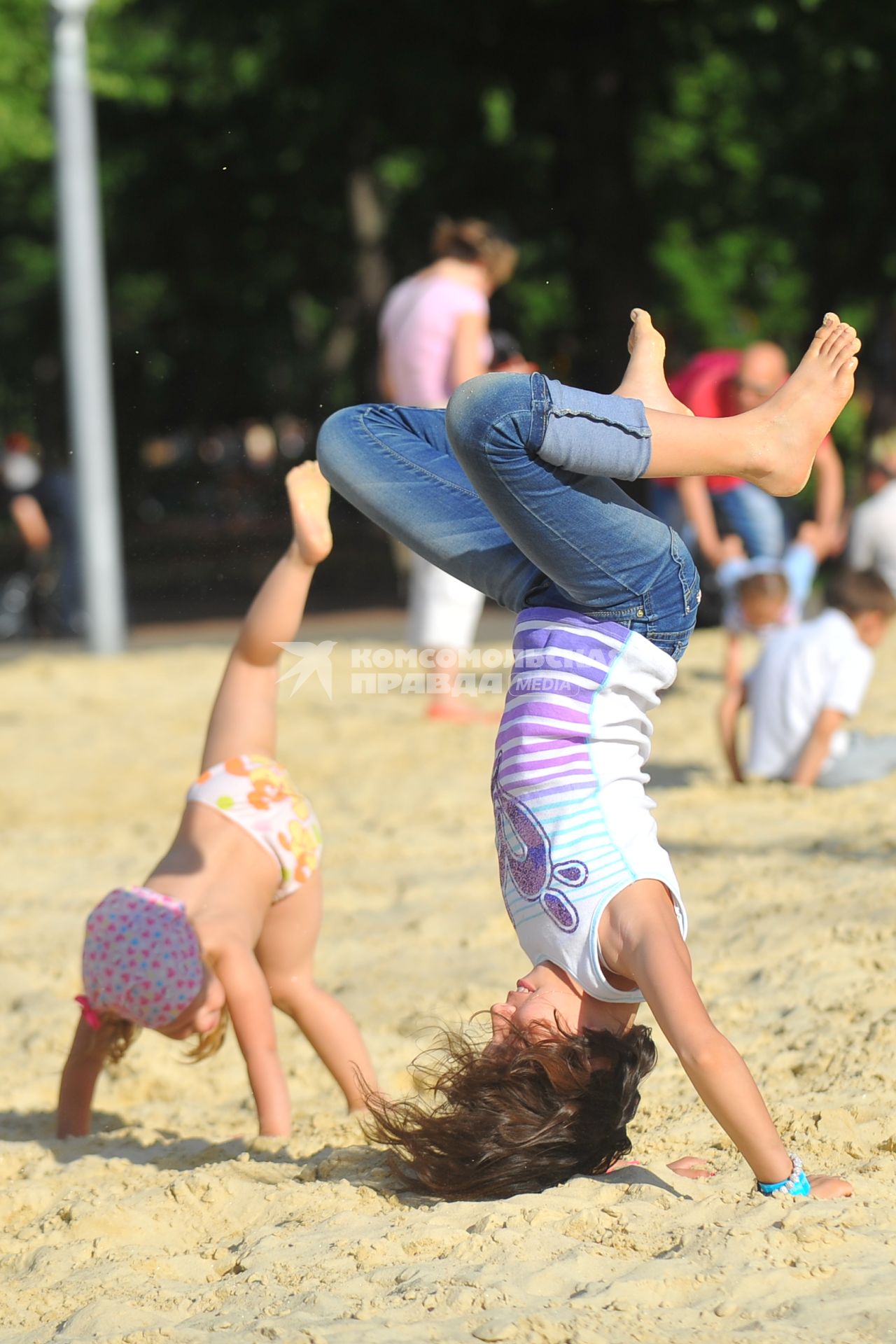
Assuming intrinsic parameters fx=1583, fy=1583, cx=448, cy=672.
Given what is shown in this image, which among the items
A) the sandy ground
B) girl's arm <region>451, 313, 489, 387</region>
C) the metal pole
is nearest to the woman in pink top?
girl's arm <region>451, 313, 489, 387</region>

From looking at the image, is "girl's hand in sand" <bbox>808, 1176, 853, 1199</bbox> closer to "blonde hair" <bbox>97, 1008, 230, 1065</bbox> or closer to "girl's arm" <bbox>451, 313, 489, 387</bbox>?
"blonde hair" <bbox>97, 1008, 230, 1065</bbox>

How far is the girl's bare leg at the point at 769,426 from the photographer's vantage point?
8.55 feet

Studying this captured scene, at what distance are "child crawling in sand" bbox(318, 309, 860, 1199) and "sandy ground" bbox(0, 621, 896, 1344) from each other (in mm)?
134

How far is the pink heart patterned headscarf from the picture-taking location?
11.0 feet

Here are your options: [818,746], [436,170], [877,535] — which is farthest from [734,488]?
[436,170]

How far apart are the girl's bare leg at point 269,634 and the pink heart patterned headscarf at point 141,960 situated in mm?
571

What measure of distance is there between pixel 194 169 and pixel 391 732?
51.5 feet

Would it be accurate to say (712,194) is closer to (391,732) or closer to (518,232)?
(518,232)

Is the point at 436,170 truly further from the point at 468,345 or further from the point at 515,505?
the point at 515,505

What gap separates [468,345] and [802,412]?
4.32 meters

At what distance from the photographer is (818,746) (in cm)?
609

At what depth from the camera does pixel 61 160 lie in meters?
11.1

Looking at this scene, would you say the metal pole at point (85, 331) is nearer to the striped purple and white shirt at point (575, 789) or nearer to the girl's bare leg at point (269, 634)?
the girl's bare leg at point (269, 634)

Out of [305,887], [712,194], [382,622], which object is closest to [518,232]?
[712,194]
